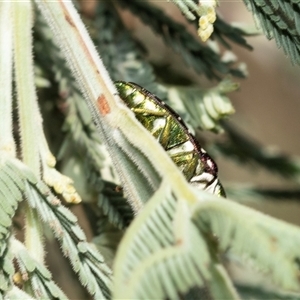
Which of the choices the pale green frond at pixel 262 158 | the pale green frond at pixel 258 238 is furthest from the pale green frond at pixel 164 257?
the pale green frond at pixel 262 158

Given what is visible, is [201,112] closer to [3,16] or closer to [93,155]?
[93,155]

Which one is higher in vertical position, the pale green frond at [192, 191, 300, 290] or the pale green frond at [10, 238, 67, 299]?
the pale green frond at [192, 191, 300, 290]

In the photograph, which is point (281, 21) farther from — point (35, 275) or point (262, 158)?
point (262, 158)

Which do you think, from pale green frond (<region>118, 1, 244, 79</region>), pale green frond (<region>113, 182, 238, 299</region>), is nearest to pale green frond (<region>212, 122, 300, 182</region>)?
pale green frond (<region>118, 1, 244, 79</region>)

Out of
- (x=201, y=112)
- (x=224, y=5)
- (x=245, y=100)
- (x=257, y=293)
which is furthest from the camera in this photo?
(x=245, y=100)

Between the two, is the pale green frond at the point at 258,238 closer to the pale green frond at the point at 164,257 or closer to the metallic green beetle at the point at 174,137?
the pale green frond at the point at 164,257

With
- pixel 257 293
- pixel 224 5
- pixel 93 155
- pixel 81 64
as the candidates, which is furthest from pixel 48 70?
pixel 224 5

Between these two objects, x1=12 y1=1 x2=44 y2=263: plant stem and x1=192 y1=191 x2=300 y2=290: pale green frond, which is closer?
x1=192 y1=191 x2=300 y2=290: pale green frond

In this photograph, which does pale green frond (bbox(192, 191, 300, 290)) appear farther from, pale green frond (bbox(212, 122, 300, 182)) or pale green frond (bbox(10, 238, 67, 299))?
pale green frond (bbox(212, 122, 300, 182))
